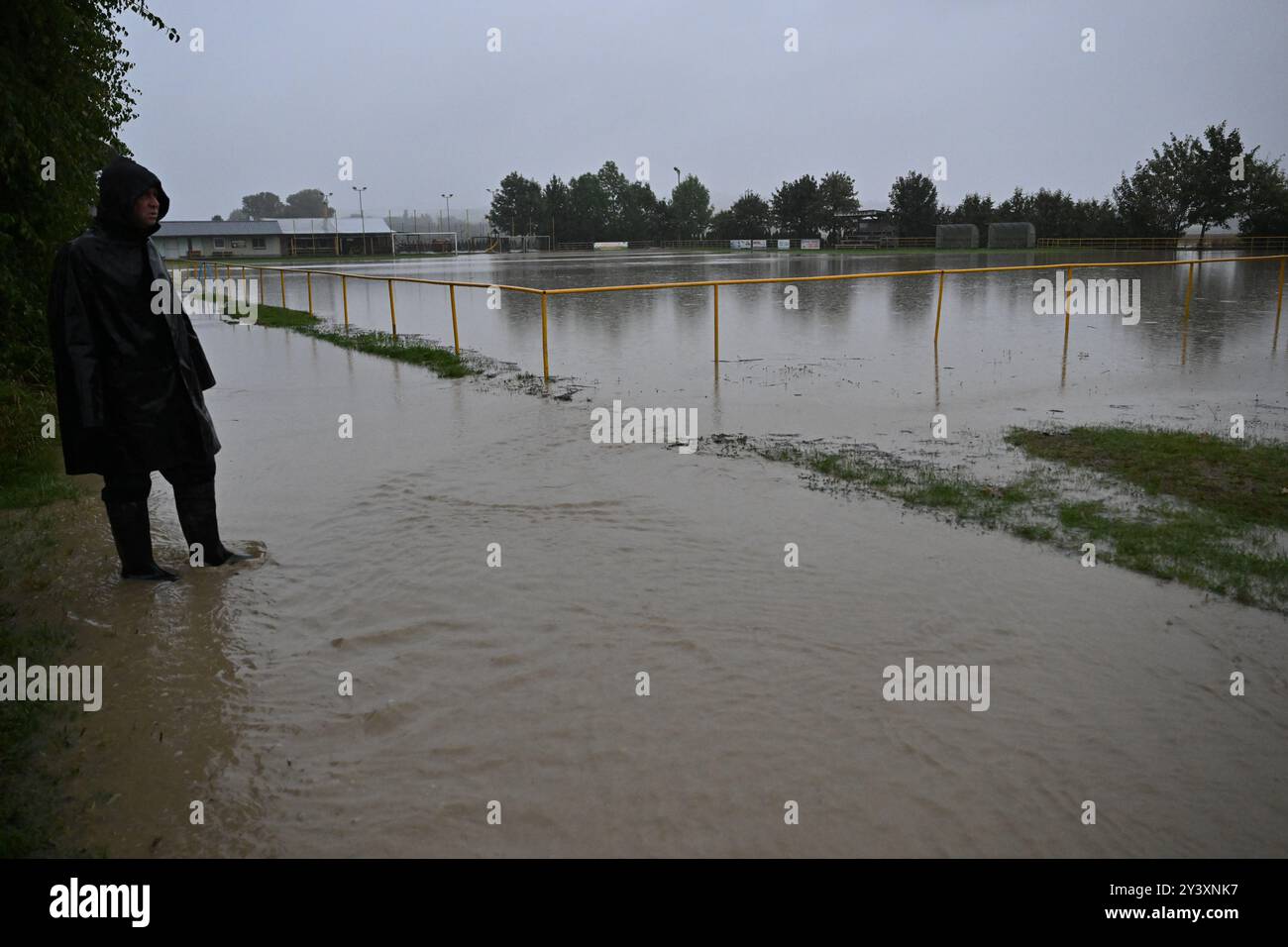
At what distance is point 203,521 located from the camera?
19.8 feet

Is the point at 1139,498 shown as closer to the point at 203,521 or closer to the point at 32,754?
the point at 203,521

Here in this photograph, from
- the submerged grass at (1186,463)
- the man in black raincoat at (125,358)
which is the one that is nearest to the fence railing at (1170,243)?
the submerged grass at (1186,463)

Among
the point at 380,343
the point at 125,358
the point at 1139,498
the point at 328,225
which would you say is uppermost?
the point at 328,225

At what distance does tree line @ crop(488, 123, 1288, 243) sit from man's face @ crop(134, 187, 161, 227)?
171ft

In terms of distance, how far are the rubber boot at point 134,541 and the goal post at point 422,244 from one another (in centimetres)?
9361

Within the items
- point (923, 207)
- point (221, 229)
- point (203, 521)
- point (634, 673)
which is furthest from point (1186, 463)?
point (221, 229)

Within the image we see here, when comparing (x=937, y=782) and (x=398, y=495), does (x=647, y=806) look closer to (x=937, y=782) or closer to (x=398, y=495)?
(x=937, y=782)

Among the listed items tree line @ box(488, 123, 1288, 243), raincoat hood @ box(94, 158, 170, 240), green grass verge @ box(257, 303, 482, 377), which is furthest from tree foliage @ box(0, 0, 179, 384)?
tree line @ box(488, 123, 1288, 243)

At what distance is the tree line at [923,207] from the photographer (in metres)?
71.0

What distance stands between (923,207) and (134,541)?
87.3 meters

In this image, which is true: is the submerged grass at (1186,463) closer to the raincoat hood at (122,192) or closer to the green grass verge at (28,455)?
the raincoat hood at (122,192)

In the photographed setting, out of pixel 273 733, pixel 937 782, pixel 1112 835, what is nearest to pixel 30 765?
pixel 273 733

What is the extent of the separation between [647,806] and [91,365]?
3.88m

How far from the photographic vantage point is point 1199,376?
13477 mm
